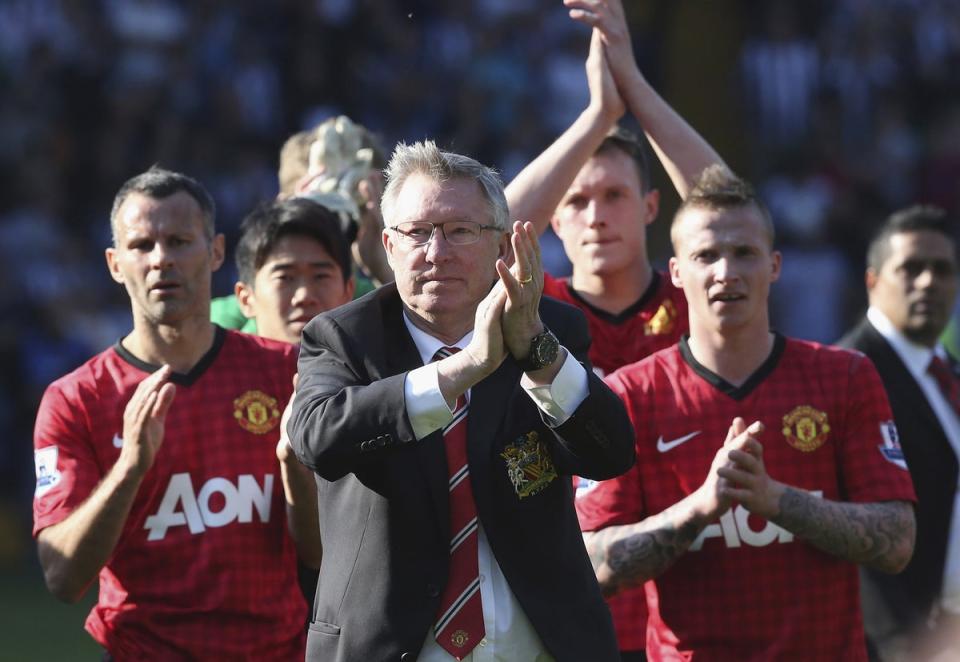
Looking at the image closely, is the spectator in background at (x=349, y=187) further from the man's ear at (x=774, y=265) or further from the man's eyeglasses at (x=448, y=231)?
the man's eyeglasses at (x=448, y=231)

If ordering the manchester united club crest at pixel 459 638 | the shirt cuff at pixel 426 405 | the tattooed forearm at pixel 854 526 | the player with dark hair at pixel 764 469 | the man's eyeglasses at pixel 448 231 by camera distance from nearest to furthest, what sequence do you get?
1. the shirt cuff at pixel 426 405
2. the manchester united club crest at pixel 459 638
3. the man's eyeglasses at pixel 448 231
4. the tattooed forearm at pixel 854 526
5. the player with dark hair at pixel 764 469

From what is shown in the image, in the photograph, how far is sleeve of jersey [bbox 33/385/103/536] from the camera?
17.0 feet

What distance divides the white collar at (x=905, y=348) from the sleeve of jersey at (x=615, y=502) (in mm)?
2353

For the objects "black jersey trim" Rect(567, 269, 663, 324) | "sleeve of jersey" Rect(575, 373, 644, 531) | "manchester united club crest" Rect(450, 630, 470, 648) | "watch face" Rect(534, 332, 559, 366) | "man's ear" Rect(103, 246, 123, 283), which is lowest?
"manchester united club crest" Rect(450, 630, 470, 648)

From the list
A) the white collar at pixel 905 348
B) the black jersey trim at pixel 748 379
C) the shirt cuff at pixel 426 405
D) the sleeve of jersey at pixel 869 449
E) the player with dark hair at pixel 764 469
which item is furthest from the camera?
the white collar at pixel 905 348

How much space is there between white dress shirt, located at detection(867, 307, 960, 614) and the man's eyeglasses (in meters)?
3.49

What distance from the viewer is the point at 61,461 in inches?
206

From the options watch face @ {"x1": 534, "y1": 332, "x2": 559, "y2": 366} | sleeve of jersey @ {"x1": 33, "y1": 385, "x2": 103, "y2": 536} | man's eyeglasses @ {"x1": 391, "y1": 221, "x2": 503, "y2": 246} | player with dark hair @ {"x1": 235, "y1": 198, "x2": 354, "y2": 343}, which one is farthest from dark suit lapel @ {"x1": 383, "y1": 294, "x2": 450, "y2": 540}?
player with dark hair @ {"x1": 235, "y1": 198, "x2": 354, "y2": 343}

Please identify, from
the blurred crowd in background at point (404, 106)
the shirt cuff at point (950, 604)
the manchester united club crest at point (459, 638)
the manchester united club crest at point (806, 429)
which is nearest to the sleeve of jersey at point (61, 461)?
the manchester united club crest at point (459, 638)

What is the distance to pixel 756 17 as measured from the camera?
55.6 feet

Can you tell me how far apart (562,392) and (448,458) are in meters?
0.39

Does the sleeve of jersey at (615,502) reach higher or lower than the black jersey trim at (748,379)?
lower

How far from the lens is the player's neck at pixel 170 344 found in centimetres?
545

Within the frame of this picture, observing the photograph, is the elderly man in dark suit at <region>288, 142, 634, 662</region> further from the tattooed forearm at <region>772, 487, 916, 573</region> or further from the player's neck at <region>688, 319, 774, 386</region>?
the player's neck at <region>688, 319, 774, 386</region>
